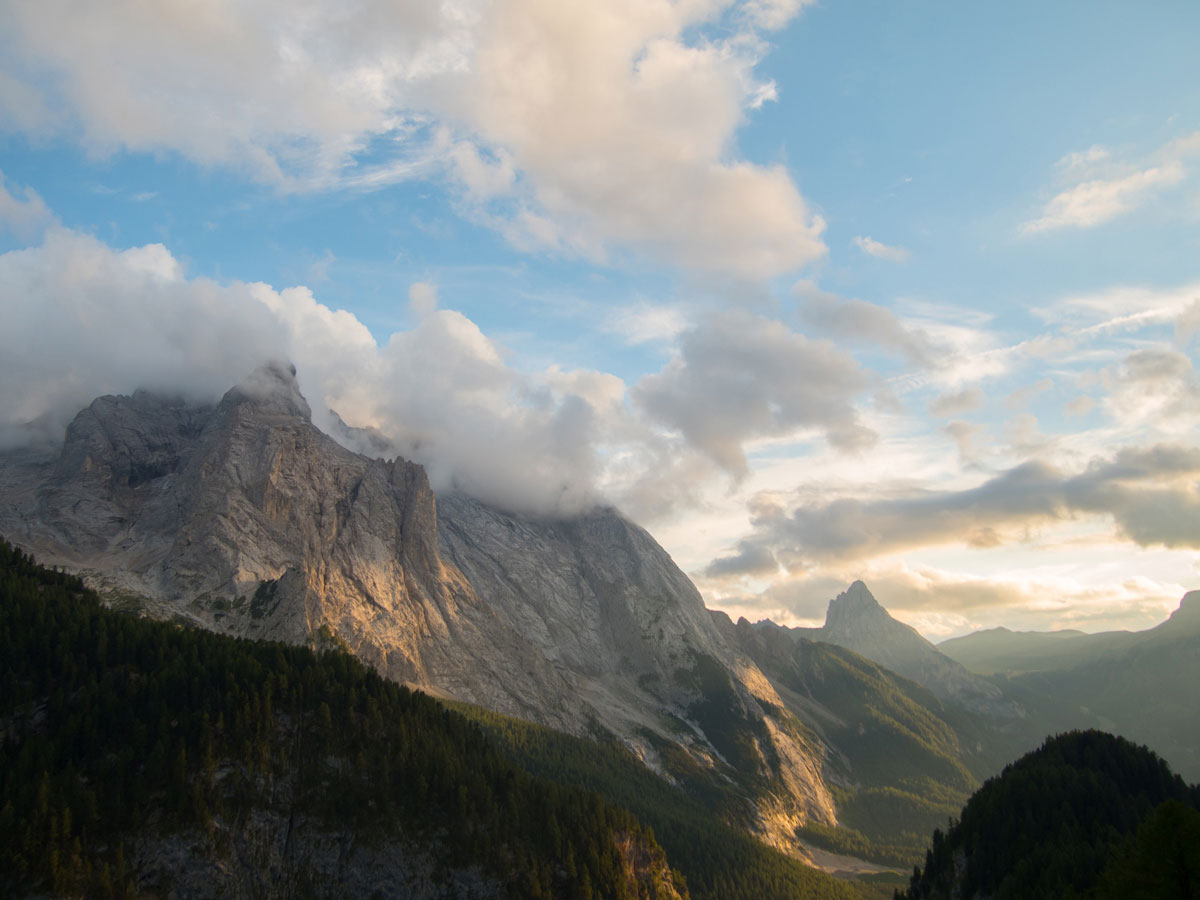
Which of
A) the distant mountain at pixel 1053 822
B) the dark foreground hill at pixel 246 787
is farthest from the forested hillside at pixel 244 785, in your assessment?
the distant mountain at pixel 1053 822

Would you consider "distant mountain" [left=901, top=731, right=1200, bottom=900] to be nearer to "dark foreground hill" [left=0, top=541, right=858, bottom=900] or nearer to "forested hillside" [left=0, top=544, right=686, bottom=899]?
"dark foreground hill" [left=0, top=541, right=858, bottom=900]

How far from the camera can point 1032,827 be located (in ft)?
343

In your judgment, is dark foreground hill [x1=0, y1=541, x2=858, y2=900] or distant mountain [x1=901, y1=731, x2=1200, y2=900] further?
dark foreground hill [x1=0, y1=541, x2=858, y2=900]

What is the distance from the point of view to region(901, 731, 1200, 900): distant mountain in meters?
92.1

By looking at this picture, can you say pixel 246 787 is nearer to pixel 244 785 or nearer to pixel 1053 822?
pixel 244 785

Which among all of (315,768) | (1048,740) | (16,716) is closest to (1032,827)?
(1048,740)

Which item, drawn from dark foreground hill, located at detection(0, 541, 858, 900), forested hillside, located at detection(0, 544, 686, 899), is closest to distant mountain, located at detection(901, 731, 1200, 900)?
dark foreground hill, located at detection(0, 541, 858, 900)

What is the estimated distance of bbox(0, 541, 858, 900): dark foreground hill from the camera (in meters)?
93.1

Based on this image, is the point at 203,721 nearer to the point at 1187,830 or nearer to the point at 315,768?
the point at 315,768

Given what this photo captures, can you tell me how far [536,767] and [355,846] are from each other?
93.9 m

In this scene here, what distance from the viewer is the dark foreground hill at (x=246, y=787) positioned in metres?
93.1

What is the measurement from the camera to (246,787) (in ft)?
342

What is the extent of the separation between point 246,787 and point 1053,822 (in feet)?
360

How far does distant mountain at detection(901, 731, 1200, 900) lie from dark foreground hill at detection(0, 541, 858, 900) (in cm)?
4837
